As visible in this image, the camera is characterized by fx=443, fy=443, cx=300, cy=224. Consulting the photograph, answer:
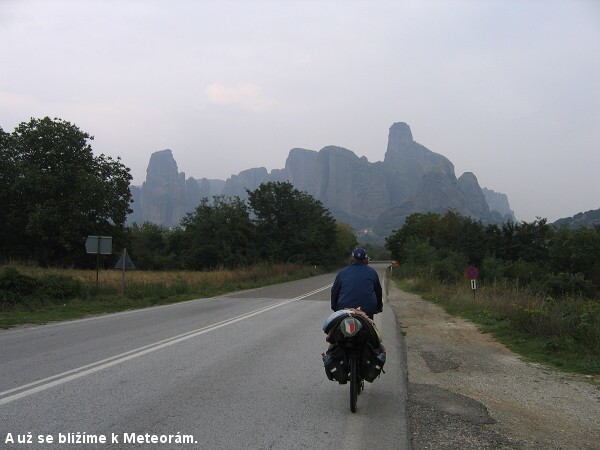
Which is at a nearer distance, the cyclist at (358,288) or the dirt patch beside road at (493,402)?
the dirt patch beside road at (493,402)

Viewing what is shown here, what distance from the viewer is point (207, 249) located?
2058 inches

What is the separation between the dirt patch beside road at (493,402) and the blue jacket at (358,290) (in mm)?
1232

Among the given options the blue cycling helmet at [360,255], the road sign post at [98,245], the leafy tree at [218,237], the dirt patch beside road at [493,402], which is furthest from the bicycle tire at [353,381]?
the leafy tree at [218,237]

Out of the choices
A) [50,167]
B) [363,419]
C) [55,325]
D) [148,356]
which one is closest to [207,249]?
[50,167]

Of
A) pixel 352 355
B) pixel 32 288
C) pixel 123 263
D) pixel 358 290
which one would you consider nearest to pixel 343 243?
pixel 123 263

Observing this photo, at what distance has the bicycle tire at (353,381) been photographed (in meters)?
4.67

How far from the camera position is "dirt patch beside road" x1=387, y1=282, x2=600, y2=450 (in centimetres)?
410

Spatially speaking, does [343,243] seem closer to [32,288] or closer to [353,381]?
[32,288]

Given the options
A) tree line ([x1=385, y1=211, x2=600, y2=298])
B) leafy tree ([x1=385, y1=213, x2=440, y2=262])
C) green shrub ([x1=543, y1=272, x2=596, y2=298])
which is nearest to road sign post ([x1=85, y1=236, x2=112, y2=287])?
tree line ([x1=385, y1=211, x2=600, y2=298])

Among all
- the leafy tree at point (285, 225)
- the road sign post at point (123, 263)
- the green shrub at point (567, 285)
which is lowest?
the green shrub at point (567, 285)

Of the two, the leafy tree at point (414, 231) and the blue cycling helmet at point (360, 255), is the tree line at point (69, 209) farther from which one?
the blue cycling helmet at point (360, 255)

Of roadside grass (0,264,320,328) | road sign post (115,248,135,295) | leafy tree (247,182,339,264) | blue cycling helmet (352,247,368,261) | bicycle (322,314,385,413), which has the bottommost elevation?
roadside grass (0,264,320,328)

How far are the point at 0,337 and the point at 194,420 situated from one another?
7030 mm

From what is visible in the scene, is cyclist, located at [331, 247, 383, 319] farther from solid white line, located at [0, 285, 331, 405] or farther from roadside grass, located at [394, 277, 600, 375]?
roadside grass, located at [394, 277, 600, 375]
